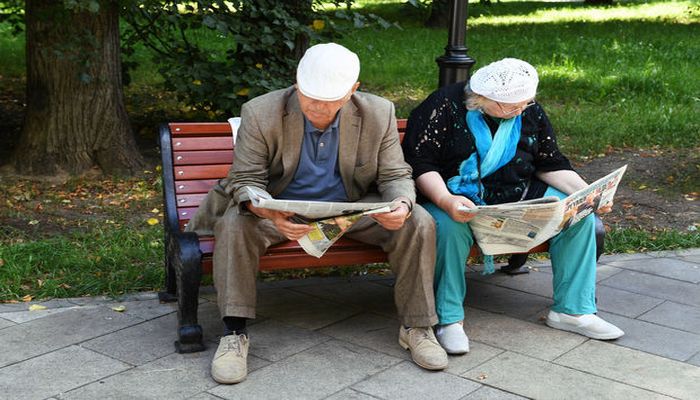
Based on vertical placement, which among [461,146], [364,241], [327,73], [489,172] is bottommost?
[364,241]

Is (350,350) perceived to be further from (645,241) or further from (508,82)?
(645,241)

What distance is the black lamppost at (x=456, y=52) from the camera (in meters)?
5.30

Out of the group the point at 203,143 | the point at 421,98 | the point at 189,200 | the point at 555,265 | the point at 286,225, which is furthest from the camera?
the point at 421,98

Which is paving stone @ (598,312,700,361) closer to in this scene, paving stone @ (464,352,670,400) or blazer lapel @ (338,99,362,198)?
paving stone @ (464,352,670,400)

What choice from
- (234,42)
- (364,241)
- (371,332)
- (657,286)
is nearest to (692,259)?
(657,286)

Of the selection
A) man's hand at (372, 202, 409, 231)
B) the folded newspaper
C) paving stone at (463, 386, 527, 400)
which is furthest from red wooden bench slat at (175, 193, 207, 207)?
paving stone at (463, 386, 527, 400)

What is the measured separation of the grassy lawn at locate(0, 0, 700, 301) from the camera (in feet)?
17.1

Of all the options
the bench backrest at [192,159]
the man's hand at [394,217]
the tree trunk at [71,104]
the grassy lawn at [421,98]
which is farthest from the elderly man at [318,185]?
the tree trunk at [71,104]

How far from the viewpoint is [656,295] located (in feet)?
16.4

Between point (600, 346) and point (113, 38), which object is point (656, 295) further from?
point (113, 38)

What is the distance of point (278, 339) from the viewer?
13.9 ft

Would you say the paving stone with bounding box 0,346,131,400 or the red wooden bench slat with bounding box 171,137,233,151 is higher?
the red wooden bench slat with bounding box 171,137,233,151

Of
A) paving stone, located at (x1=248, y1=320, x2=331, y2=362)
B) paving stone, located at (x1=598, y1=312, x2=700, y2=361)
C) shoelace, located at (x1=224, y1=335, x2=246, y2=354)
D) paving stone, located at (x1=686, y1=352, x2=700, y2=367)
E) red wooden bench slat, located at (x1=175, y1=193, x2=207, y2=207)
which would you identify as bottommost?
paving stone, located at (x1=686, y1=352, x2=700, y2=367)

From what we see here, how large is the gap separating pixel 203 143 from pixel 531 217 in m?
1.65
